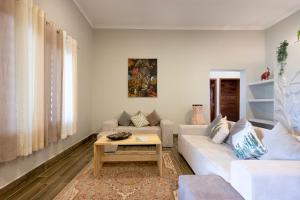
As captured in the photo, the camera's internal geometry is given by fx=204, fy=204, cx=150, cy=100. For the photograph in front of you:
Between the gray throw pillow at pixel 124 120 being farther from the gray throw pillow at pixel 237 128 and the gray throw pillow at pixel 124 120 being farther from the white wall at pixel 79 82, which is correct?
the gray throw pillow at pixel 237 128

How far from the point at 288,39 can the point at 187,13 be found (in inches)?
103

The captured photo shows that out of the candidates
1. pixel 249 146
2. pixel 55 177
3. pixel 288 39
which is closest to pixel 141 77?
pixel 55 177

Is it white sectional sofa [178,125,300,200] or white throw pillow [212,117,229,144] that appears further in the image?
white throw pillow [212,117,229,144]

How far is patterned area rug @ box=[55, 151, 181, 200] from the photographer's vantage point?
7.51ft

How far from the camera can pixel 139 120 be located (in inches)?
206

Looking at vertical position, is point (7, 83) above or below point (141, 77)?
below

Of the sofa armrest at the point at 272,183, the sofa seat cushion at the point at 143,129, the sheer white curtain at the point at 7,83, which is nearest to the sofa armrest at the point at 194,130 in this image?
the sofa seat cushion at the point at 143,129

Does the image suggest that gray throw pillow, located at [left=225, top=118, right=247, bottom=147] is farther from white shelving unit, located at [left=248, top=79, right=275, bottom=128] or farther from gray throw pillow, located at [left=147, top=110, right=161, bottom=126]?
white shelving unit, located at [left=248, top=79, right=275, bottom=128]

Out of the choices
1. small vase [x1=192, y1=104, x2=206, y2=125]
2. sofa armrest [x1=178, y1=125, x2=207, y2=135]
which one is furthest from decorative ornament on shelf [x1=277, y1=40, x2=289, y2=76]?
sofa armrest [x1=178, y1=125, x2=207, y2=135]

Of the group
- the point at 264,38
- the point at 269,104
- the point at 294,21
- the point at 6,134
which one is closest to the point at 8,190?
the point at 6,134

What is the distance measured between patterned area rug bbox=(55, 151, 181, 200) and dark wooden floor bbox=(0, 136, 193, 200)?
0.12 meters

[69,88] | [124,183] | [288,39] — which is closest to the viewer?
[124,183]

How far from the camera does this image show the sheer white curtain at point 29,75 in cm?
234

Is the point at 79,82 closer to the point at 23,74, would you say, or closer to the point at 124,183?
the point at 23,74
